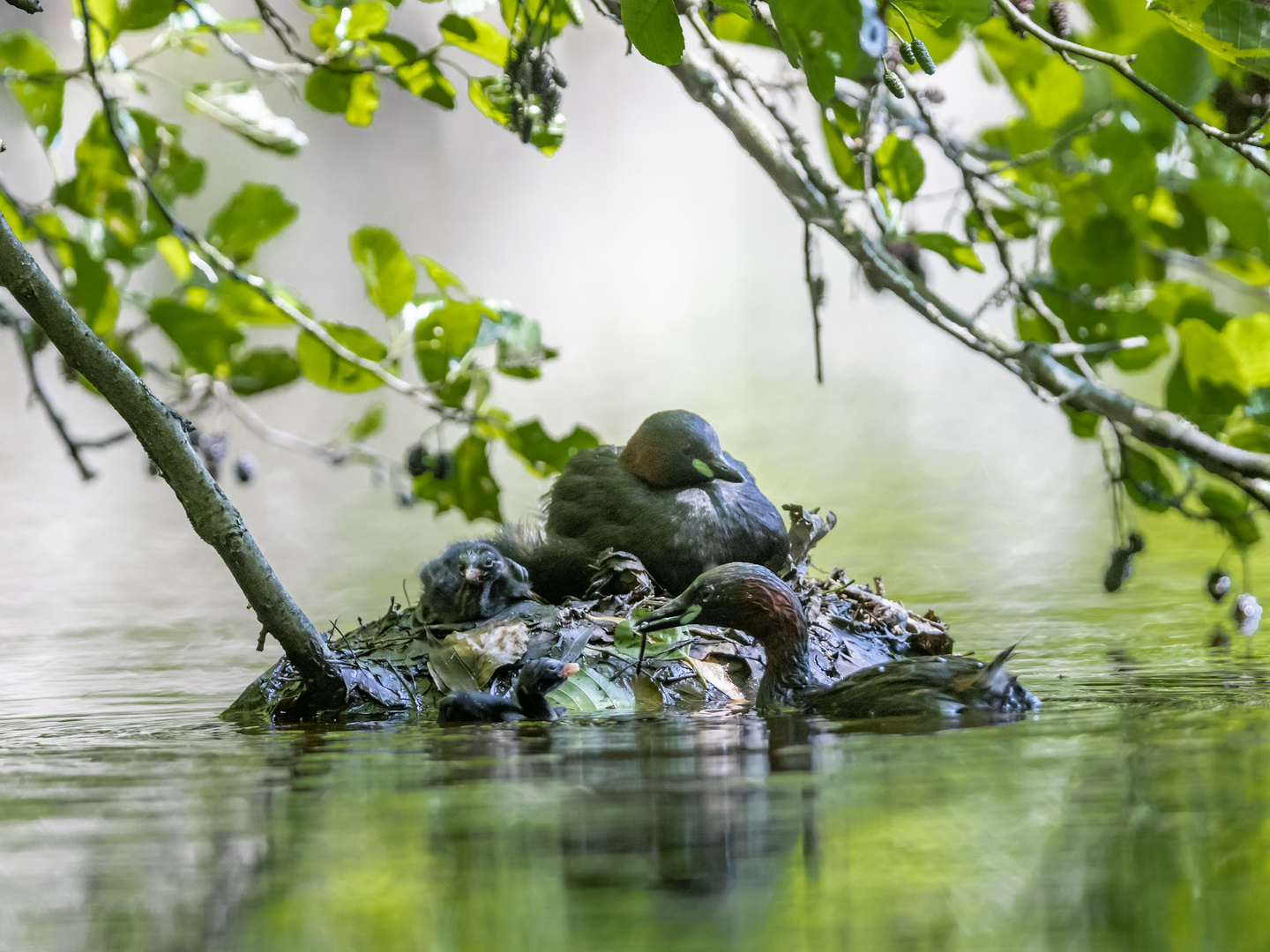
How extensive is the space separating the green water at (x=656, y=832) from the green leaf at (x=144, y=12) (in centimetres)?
147

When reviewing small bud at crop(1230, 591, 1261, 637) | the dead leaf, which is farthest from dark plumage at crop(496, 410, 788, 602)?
small bud at crop(1230, 591, 1261, 637)

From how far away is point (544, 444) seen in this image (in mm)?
2877

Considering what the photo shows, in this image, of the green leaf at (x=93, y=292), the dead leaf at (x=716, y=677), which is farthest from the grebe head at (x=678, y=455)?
the green leaf at (x=93, y=292)

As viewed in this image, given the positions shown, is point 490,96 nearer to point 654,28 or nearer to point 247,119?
point 247,119

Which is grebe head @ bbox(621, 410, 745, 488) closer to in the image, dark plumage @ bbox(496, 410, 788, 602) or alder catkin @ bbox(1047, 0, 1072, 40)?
dark plumage @ bbox(496, 410, 788, 602)

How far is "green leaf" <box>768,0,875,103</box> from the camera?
103 centimetres

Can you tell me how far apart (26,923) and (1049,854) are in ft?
2.51

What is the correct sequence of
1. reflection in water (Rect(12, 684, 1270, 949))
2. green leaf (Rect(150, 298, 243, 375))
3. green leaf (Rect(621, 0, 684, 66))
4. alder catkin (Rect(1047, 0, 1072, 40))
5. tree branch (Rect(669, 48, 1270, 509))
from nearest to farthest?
reflection in water (Rect(12, 684, 1270, 949))
green leaf (Rect(621, 0, 684, 66))
tree branch (Rect(669, 48, 1270, 509))
alder catkin (Rect(1047, 0, 1072, 40))
green leaf (Rect(150, 298, 243, 375))

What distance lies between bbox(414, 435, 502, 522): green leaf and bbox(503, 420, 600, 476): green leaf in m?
0.08

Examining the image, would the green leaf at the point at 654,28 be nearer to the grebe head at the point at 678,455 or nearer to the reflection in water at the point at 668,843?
the reflection in water at the point at 668,843

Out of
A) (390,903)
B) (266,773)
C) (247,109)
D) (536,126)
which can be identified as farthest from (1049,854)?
(247,109)

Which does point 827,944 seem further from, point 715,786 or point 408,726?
point 408,726

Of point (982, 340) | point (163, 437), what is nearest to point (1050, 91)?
point (982, 340)

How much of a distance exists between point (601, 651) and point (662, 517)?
1.41 feet
